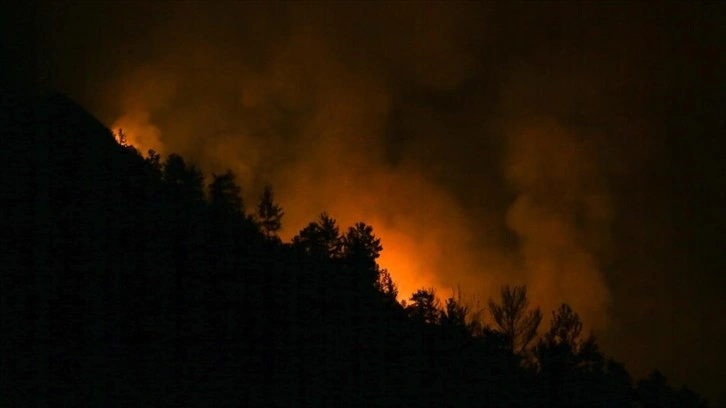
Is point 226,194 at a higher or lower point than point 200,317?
higher

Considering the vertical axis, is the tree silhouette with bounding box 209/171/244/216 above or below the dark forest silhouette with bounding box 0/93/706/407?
above

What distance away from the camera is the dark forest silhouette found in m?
44.2

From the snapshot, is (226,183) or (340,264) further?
(226,183)

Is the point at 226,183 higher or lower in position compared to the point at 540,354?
higher

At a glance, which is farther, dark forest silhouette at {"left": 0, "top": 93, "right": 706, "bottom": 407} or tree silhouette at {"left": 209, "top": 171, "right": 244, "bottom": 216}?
tree silhouette at {"left": 209, "top": 171, "right": 244, "bottom": 216}

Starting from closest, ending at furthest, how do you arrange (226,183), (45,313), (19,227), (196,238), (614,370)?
(45,313) → (19,227) → (196,238) → (614,370) → (226,183)

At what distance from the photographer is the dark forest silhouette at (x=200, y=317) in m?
44.2

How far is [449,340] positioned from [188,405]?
94.1 ft

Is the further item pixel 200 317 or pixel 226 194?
pixel 226 194

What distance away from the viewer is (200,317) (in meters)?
54.8

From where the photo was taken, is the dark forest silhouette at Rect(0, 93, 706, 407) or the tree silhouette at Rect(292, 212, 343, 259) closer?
the dark forest silhouette at Rect(0, 93, 706, 407)

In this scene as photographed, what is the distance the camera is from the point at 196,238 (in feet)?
225

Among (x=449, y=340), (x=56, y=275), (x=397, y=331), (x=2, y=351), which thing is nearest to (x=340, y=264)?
(x=397, y=331)

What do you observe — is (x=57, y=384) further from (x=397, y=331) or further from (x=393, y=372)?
(x=397, y=331)
